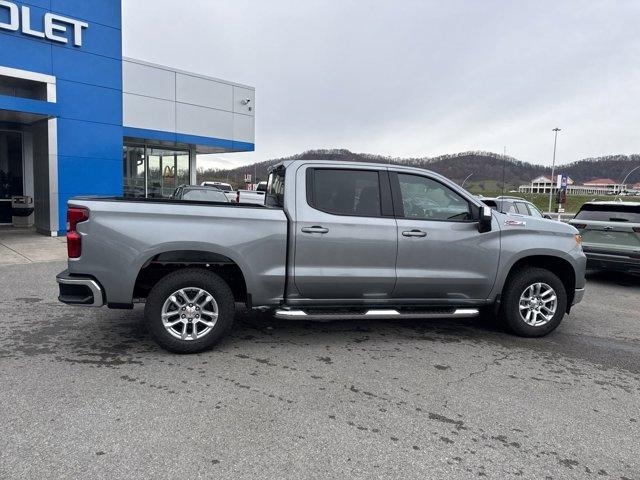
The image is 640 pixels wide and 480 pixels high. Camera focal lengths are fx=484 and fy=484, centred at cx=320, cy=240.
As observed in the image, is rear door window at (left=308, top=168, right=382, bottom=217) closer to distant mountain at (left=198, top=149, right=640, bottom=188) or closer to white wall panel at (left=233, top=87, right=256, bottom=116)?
distant mountain at (left=198, top=149, right=640, bottom=188)

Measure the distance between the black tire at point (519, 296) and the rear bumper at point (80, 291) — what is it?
435 cm

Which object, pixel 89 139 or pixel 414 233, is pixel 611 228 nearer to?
pixel 414 233

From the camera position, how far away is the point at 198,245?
15.2ft

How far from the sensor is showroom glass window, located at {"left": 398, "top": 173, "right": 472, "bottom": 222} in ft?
17.4

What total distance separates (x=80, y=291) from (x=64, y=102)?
1167 cm

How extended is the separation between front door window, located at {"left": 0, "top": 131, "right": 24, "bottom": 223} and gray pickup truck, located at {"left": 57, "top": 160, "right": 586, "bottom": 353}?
14840mm

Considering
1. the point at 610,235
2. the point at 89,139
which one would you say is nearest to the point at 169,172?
the point at 89,139

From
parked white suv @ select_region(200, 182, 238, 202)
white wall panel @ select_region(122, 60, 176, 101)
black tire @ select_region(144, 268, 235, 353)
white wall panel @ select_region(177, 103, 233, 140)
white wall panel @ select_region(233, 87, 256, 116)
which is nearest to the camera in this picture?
black tire @ select_region(144, 268, 235, 353)

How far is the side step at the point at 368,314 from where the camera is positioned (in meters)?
4.90

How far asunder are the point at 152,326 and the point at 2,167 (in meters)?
15.6

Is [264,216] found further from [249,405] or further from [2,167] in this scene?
[2,167]

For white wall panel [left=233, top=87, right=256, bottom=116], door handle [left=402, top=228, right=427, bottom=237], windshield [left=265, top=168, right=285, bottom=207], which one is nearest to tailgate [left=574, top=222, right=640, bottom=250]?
door handle [left=402, top=228, right=427, bottom=237]

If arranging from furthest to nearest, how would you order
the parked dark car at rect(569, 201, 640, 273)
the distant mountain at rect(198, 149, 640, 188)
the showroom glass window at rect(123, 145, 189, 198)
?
the distant mountain at rect(198, 149, 640, 188) → the showroom glass window at rect(123, 145, 189, 198) → the parked dark car at rect(569, 201, 640, 273)

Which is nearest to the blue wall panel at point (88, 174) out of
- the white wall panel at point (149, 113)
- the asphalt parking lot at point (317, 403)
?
the white wall panel at point (149, 113)
